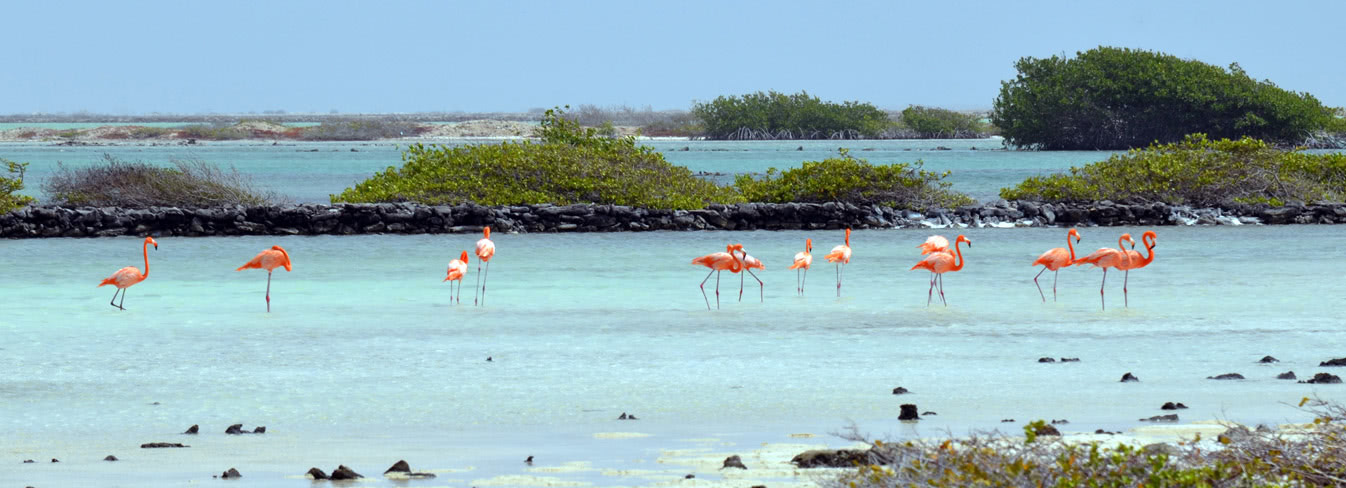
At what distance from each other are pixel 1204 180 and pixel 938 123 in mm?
112637

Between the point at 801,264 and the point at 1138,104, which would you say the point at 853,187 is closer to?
the point at 801,264

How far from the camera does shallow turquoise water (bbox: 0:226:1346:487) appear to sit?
27.1 feet

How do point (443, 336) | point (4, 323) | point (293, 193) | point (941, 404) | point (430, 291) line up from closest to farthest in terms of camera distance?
1. point (941, 404)
2. point (443, 336)
3. point (4, 323)
4. point (430, 291)
5. point (293, 193)

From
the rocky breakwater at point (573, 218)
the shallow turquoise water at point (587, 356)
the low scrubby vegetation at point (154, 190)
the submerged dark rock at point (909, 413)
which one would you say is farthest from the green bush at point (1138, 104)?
the submerged dark rock at point (909, 413)

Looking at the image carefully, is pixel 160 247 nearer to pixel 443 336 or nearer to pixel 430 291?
pixel 430 291

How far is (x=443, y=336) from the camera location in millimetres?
13359

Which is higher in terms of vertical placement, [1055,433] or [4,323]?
[1055,433]

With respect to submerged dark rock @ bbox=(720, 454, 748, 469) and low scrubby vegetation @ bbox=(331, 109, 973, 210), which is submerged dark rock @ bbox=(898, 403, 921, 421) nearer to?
submerged dark rock @ bbox=(720, 454, 748, 469)

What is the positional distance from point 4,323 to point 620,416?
8164mm

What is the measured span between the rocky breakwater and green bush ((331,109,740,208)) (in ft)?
3.33

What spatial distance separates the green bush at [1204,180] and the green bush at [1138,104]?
5492 cm

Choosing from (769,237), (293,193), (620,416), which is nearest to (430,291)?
(620,416)

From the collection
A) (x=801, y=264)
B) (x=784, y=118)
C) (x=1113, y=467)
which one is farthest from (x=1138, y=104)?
(x=1113, y=467)

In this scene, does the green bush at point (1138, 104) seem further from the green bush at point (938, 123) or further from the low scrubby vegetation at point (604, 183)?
the low scrubby vegetation at point (604, 183)
